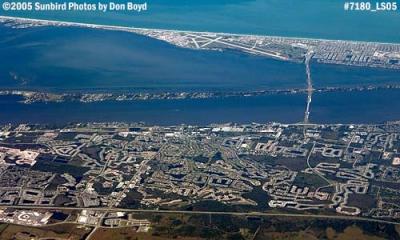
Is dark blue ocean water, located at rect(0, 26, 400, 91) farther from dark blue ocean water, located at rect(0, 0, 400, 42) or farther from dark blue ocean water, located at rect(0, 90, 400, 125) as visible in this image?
dark blue ocean water, located at rect(0, 0, 400, 42)

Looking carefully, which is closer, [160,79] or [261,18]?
[160,79]

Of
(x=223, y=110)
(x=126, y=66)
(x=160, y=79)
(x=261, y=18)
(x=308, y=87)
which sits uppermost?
(x=261, y=18)

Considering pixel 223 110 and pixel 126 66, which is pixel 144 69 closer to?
pixel 126 66

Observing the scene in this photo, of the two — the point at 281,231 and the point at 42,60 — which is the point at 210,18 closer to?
the point at 42,60

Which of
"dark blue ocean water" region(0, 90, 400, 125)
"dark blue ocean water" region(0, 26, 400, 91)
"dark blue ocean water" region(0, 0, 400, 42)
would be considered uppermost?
"dark blue ocean water" region(0, 0, 400, 42)

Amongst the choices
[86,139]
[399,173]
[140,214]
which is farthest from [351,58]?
[140,214]

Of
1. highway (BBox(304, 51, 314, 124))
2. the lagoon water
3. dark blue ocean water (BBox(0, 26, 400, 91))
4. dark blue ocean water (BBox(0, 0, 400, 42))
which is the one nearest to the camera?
highway (BBox(304, 51, 314, 124))

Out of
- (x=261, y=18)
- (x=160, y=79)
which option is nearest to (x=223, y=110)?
(x=160, y=79)

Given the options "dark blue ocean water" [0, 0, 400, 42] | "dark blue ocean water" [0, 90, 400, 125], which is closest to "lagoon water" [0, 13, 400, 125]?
"dark blue ocean water" [0, 90, 400, 125]
